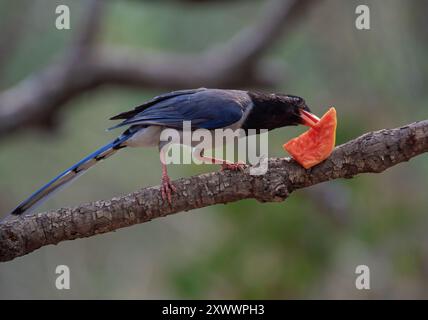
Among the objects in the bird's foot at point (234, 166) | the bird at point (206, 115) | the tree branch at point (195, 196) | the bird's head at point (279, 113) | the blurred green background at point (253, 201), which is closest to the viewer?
the tree branch at point (195, 196)

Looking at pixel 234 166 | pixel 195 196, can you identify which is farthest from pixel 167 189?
pixel 234 166

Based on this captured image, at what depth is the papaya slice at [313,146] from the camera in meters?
3.44

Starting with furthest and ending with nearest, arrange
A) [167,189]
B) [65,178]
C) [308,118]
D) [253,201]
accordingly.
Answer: [253,201] → [308,118] → [65,178] → [167,189]

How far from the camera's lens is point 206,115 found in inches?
156

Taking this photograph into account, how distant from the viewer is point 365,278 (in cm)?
482

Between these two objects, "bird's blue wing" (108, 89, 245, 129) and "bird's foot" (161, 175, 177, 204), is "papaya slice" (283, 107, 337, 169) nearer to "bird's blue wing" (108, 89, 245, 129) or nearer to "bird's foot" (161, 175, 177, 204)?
"bird's blue wing" (108, 89, 245, 129)

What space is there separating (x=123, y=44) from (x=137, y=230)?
2.64 m

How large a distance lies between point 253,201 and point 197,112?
93.2 inches

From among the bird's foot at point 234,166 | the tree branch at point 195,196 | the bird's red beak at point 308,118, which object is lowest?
the tree branch at point 195,196

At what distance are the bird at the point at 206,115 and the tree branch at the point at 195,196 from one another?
1.19 feet

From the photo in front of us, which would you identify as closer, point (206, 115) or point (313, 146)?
point (313, 146)

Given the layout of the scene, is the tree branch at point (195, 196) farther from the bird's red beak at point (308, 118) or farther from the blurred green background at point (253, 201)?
the blurred green background at point (253, 201)

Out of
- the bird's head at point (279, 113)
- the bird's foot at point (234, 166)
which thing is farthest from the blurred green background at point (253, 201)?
the bird's foot at point (234, 166)

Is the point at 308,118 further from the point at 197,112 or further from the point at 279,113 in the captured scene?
the point at 197,112
